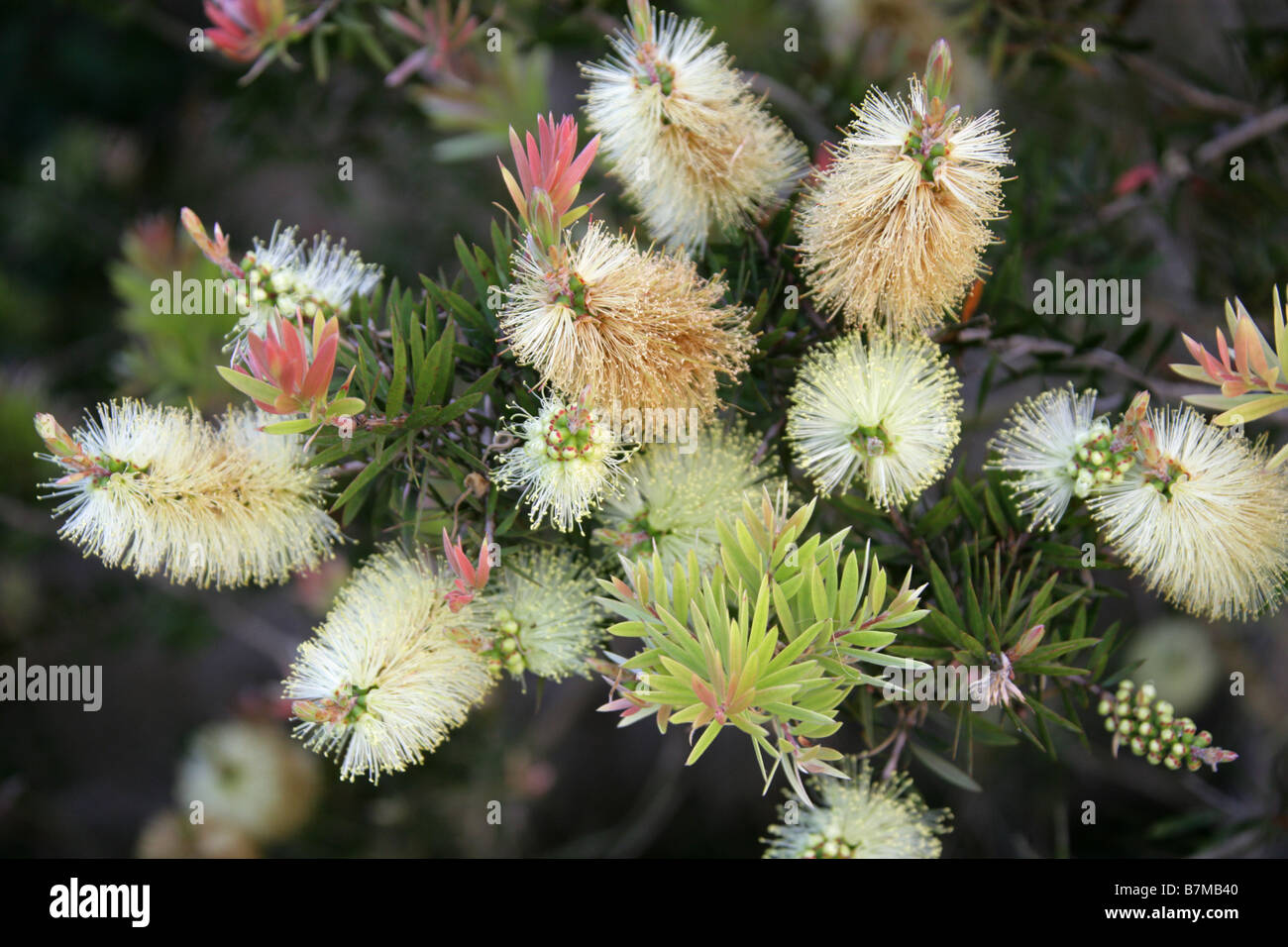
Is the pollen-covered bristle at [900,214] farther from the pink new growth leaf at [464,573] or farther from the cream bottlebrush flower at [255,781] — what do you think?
the cream bottlebrush flower at [255,781]

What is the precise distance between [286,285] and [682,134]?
344mm

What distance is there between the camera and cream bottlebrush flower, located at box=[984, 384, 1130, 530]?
2.12ft

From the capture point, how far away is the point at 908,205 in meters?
0.60

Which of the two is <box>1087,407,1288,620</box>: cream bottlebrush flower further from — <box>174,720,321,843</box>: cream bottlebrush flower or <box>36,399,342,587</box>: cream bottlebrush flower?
<box>174,720,321,843</box>: cream bottlebrush flower

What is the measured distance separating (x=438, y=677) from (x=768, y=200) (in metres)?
0.49

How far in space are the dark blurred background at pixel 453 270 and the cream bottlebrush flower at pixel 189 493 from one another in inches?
9.6

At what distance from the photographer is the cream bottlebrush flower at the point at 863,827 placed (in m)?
0.73

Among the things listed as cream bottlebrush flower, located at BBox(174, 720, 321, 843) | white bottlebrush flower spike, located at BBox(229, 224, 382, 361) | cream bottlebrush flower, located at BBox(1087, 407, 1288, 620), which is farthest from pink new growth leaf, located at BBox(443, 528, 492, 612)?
cream bottlebrush flower, located at BBox(174, 720, 321, 843)

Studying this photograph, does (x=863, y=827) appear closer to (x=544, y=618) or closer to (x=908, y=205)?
(x=544, y=618)

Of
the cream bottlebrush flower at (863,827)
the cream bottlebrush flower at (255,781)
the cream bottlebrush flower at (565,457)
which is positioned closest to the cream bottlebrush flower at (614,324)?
the cream bottlebrush flower at (565,457)

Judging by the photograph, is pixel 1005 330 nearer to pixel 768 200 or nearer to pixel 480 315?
pixel 768 200

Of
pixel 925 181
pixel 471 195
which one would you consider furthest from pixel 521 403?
pixel 471 195

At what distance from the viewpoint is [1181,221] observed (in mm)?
1426

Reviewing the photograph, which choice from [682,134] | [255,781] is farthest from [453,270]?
[682,134]
